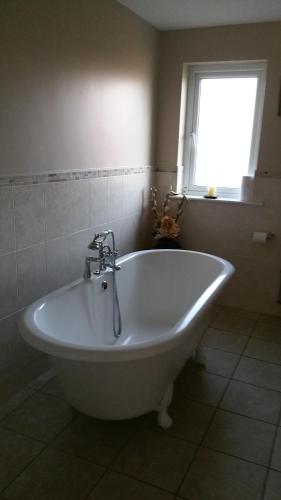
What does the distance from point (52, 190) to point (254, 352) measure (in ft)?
5.62

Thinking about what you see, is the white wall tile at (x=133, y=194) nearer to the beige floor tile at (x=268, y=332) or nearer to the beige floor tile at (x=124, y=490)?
the beige floor tile at (x=268, y=332)

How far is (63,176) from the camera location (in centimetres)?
227

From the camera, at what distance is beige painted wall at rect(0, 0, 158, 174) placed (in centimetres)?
185

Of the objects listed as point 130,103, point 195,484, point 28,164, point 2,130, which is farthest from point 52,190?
point 195,484

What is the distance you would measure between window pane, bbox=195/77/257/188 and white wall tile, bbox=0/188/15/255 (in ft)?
6.86

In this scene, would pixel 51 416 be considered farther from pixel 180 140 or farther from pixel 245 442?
pixel 180 140

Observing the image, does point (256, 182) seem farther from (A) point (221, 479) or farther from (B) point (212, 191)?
(A) point (221, 479)

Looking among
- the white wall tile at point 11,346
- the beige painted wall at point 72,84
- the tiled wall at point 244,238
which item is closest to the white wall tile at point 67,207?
the beige painted wall at point 72,84

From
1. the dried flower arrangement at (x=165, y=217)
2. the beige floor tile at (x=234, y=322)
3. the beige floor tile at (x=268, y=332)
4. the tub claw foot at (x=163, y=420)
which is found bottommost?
the beige floor tile at (x=234, y=322)

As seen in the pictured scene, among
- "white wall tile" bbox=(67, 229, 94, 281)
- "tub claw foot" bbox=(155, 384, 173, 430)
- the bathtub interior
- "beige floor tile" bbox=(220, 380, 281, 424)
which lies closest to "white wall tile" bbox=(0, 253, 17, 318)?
the bathtub interior

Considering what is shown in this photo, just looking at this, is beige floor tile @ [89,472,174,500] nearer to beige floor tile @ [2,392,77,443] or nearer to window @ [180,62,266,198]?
beige floor tile @ [2,392,77,443]

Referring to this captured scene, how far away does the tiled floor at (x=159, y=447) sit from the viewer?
1.61 metres

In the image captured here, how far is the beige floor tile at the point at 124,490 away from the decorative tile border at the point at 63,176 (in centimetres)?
137

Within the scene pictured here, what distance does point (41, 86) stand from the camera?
201 centimetres
